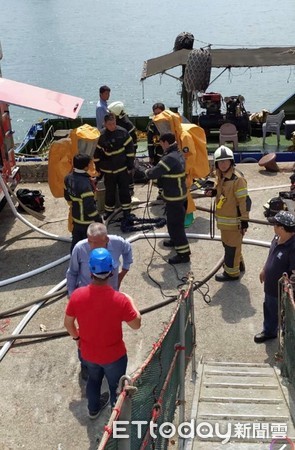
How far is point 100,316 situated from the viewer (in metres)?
3.73

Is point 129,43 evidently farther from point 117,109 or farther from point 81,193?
point 81,193

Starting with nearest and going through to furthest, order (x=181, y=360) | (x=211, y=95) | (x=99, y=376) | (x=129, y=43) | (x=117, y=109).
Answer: (x=181, y=360)
(x=99, y=376)
(x=117, y=109)
(x=211, y=95)
(x=129, y=43)

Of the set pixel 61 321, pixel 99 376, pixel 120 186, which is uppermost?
pixel 120 186

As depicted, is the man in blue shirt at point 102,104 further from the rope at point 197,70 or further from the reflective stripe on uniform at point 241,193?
the rope at point 197,70

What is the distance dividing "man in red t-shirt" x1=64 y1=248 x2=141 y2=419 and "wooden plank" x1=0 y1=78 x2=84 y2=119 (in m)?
3.73

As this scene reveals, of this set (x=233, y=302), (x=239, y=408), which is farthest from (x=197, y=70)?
(x=239, y=408)

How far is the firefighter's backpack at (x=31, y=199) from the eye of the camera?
29.0ft

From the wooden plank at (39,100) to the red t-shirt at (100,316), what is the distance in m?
3.80

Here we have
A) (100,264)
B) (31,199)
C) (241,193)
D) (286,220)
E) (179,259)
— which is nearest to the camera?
(100,264)

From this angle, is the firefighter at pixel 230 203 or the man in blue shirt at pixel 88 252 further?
the firefighter at pixel 230 203

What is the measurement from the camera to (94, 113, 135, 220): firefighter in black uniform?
7.66 metres

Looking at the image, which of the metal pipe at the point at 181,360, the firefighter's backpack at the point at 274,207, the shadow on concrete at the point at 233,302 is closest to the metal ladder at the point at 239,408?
the metal pipe at the point at 181,360

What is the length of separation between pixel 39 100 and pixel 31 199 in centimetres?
206

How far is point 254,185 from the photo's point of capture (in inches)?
380
